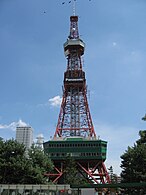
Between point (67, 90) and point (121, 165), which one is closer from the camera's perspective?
point (121, 165)

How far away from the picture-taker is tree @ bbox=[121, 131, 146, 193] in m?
32.1

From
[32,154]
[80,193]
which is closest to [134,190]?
[80,193]

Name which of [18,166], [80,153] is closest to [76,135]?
[80,153]

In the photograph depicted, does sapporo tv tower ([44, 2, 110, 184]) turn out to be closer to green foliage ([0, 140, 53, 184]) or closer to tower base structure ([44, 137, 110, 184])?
tower base structure ([44, 137, 110, 184])

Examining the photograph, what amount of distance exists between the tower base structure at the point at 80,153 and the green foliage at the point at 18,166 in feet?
105

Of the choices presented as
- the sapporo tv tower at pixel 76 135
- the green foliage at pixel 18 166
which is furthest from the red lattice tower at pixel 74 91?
the green foliage at pixel 18 166

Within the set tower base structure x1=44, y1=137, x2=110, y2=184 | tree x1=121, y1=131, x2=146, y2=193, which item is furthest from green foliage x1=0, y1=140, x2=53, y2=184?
Result: tower base structure x1=44, y1=137, x2=110, y2=184

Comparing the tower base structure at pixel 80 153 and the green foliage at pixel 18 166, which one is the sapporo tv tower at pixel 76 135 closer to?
the tower base structure at pixel 80 153

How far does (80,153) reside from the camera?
7025 centimetres

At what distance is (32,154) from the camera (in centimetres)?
3872

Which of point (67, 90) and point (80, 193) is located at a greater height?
point (67, 90)

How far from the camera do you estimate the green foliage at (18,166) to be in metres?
34.8

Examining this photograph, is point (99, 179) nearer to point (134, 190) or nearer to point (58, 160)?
point (58, 160)

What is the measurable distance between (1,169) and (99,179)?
125ft
